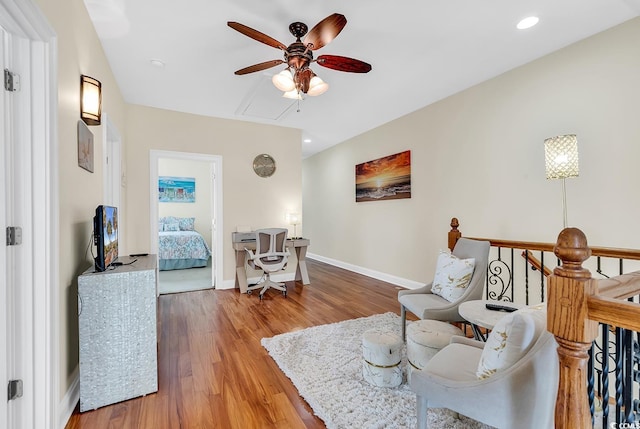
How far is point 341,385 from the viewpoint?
6.38 feet

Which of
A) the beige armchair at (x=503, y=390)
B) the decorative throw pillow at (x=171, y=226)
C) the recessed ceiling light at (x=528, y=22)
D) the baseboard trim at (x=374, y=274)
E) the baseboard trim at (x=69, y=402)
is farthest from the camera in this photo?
the decorative throw pillow at (x=171, y=226)

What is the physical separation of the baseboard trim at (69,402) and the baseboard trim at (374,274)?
151 inches

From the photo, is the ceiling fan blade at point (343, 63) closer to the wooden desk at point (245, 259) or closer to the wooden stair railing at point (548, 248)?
the wooden stair railing at point (548, 248)

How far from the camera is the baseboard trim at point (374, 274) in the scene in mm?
4379

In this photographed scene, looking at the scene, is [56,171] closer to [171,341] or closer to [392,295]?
[171,341]

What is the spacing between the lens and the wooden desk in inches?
167

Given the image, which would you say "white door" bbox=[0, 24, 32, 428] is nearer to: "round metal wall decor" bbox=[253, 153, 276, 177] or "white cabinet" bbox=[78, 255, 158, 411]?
"white cabinet" bbox=[78, 255, 158, 411]

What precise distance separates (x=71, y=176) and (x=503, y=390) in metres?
2.59

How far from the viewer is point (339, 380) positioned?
78.9 inches

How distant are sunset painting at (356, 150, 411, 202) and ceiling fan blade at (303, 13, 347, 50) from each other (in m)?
2.76

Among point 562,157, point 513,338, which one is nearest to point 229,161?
point 562,157

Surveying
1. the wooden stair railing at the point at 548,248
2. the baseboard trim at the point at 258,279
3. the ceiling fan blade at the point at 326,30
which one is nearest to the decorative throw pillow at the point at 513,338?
the wooden stair railing at the point at 548,248

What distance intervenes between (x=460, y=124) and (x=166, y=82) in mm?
3678

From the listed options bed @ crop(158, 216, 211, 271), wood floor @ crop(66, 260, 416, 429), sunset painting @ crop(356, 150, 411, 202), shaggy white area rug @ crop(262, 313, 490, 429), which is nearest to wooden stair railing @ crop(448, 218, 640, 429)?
shaggy white area rug @ crop(262, 313, 490, 429)
